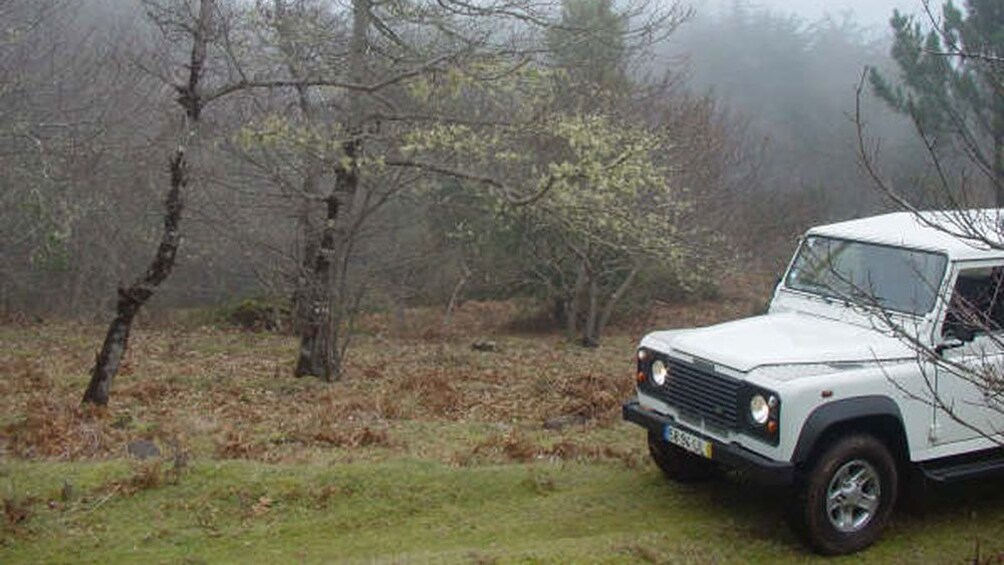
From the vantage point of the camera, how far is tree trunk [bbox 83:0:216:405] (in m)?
9.66

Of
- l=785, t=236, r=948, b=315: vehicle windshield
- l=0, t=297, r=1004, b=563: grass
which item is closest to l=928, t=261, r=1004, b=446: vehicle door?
l=785, t=236, r=948, b=315: vehicle windshield

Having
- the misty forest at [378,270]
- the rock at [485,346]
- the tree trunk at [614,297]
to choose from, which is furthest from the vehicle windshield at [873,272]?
the tree trunk at [614,297]

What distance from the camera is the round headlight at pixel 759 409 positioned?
20.4 ft

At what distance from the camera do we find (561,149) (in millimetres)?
16391

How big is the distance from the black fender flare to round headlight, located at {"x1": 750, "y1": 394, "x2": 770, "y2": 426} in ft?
0.76

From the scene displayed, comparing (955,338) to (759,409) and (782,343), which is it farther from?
(759,409)

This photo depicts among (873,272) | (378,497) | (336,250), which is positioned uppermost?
(873,272)

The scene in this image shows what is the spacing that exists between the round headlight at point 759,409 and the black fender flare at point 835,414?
0.23 meters

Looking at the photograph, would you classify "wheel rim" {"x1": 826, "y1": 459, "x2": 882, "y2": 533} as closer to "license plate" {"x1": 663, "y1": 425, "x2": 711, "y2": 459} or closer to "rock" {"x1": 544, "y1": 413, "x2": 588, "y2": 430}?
"license plate" {"x1": 663, "y1": 425, "x2": 711, "y2": 459}

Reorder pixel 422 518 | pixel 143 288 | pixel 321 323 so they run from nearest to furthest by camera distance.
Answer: pixel 422 518 < pixel 143 288 < pixel 321 323

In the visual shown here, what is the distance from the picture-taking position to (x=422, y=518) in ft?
22.7

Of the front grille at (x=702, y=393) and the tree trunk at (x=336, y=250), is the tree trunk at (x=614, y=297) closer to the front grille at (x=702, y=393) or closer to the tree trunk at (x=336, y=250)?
the tree trunk at (x=336, y=250)

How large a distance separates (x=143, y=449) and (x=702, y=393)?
4.77m

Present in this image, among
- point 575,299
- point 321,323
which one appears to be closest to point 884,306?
point 321,323
